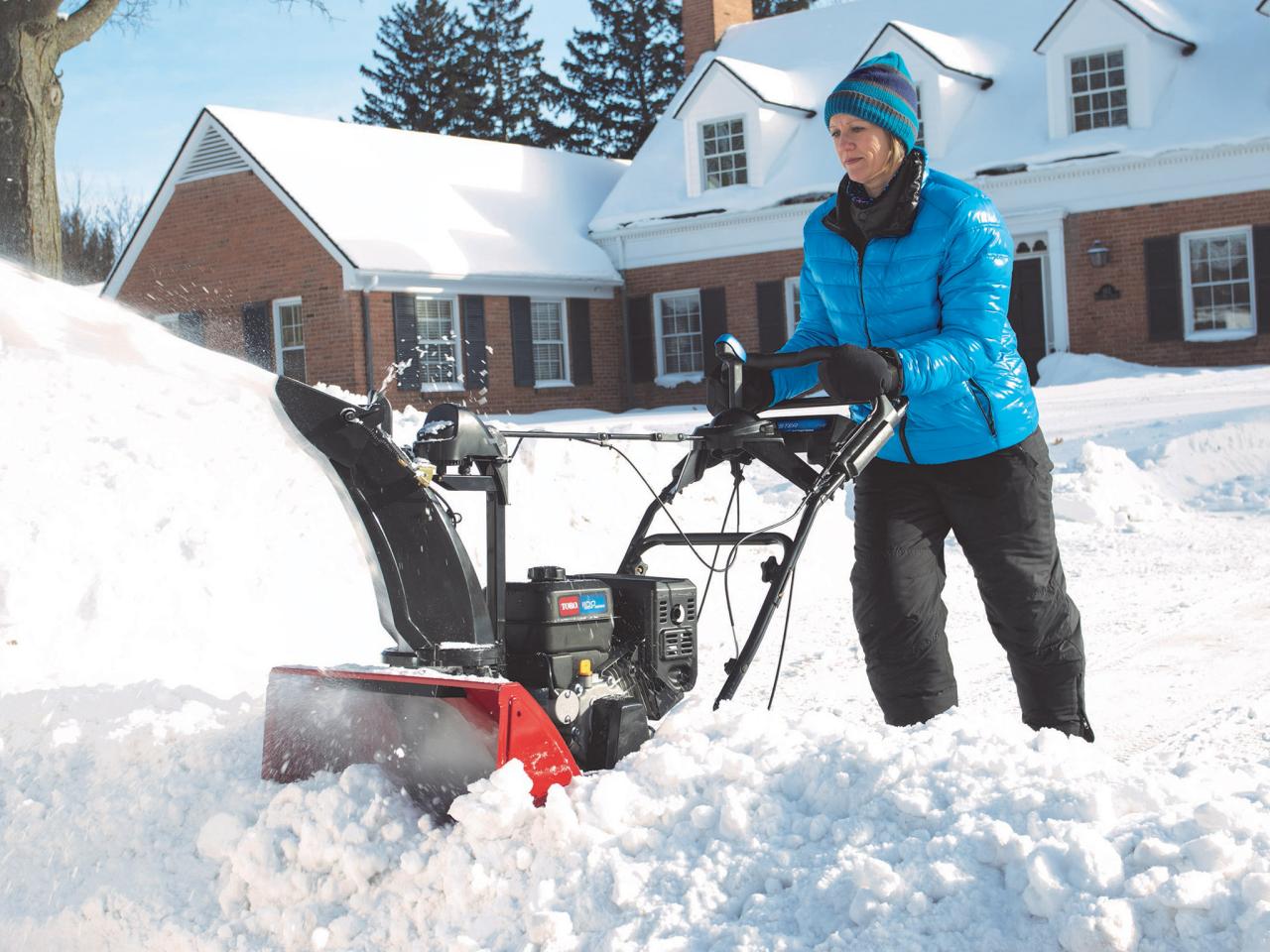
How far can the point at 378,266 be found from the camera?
1953 centimetres

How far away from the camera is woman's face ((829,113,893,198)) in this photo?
138 inches

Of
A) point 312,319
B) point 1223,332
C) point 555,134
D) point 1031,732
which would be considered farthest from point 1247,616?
point 555,134

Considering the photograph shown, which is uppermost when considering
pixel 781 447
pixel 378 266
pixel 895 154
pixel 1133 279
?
pixel 378 266

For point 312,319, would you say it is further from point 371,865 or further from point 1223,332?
point 371,865

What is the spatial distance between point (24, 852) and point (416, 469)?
1414mm

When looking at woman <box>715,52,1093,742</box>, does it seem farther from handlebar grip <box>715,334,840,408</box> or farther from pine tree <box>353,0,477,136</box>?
pine tree <box>353,0,477,136</box>

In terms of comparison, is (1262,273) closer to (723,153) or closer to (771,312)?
(771,312)

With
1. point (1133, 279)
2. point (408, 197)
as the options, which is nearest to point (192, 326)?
point (408, 197)

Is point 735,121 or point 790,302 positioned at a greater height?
point 735,121

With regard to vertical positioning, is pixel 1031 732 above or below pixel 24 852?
above

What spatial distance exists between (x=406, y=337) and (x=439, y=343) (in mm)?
680

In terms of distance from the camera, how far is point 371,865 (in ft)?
9.66

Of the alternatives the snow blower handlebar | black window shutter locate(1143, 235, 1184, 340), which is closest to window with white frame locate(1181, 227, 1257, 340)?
black window shutter locate(1143, 235, 1184, 340)

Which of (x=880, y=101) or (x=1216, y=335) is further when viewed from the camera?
(x=1216, y=335)
